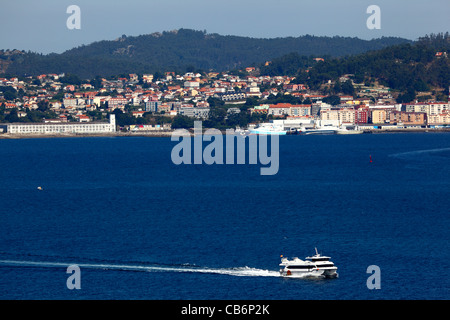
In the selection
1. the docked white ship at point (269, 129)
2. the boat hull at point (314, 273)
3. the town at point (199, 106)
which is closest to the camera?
the boat hull at point (314, 273)

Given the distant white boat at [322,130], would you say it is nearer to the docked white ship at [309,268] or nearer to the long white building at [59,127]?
the long white building at [59,127]

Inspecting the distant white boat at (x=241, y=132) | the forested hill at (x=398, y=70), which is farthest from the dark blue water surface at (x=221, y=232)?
the forested hill at (x=398, y=70)

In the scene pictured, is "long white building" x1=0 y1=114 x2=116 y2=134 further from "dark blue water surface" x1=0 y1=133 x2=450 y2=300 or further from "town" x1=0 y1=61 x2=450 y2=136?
"dark blue water surface" x1=0 y1=133 x2=450 y2=300

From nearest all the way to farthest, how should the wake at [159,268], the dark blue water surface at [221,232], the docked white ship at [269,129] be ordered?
the dark blue water surface at [221,232], the wake at [159,268], the docked white ship at [269,129]

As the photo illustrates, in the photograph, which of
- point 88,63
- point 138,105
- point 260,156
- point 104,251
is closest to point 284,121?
point 138,105

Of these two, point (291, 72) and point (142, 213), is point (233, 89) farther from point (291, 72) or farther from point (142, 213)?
point (142, 213)

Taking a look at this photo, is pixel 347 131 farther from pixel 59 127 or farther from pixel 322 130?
pixel 59 127

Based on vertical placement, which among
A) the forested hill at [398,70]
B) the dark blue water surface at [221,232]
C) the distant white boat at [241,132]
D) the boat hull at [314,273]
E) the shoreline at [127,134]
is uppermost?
the forested hill at [398,70]
